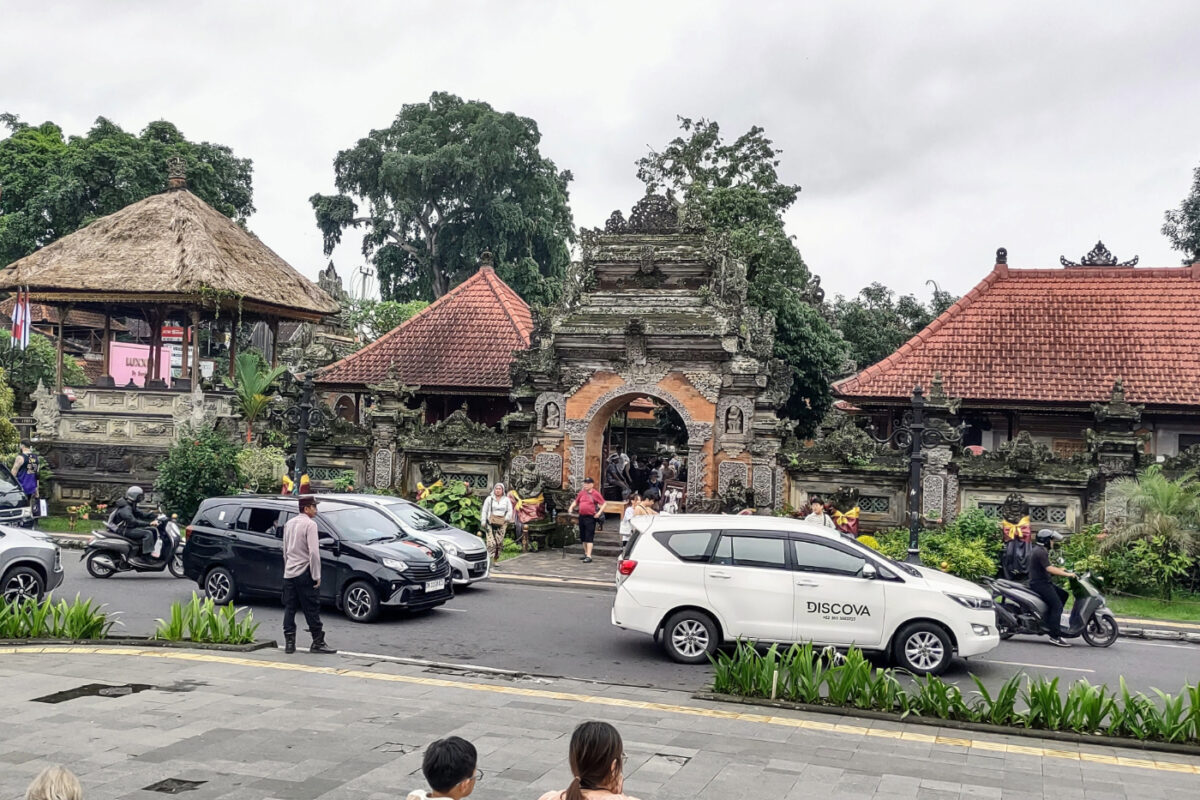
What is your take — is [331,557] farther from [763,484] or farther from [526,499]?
[763,484]

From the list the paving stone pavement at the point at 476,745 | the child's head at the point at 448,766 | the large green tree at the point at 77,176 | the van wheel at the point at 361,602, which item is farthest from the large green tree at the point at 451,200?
the child's head at the point at 448,766

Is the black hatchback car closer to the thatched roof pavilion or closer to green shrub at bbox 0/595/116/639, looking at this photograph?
green shrub at bbox 0/595/116/639

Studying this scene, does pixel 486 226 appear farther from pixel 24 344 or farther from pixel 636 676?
pixel 636 676

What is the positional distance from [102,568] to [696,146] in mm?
21190

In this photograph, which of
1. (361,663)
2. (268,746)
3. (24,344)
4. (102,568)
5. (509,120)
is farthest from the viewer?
(509,120)

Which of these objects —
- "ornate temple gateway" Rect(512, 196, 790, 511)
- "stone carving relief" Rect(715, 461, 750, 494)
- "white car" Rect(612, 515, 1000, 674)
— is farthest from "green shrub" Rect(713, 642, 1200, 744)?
"ornate temple gateway" Rect(512, 196, 790, 511)

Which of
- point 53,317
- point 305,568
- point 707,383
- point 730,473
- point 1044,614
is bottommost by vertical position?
point 1044,614

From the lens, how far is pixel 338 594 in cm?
1436

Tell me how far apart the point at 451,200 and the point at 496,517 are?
3642cm

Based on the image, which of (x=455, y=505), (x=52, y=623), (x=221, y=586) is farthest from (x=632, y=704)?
(x=455, y=505)

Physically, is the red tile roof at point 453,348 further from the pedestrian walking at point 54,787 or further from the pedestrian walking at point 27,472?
the pedestrian walking at point 54,787

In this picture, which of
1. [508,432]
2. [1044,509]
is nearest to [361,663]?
[508,432]

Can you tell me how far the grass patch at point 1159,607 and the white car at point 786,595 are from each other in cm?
687

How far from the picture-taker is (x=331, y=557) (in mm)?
14344
